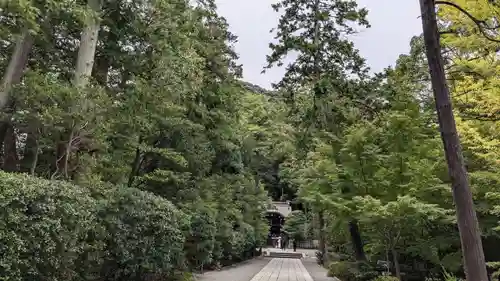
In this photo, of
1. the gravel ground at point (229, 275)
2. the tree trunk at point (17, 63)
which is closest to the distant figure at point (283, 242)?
the gravel ground at point (229, 275)

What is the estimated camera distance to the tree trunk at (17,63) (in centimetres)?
800

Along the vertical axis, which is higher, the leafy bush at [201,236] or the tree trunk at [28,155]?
the tree trunk at [28,155]

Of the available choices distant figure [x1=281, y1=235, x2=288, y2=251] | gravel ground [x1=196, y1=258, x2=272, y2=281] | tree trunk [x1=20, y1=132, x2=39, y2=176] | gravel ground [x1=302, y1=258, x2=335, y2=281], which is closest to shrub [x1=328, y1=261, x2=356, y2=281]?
gravel ground [x1=302, y1=258, x2=335, y2=281]

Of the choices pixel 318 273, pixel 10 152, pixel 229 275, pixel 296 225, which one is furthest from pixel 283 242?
pixel 10 152

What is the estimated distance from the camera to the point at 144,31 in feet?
36.6

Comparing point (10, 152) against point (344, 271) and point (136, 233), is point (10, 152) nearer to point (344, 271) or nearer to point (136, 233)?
point (136, 233)

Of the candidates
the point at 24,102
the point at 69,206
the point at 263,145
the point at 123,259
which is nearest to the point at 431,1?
the point at 69,206

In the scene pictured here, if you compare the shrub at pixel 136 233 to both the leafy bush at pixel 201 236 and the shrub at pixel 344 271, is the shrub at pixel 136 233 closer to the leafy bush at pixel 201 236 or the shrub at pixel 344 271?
the leafy bush at pixel 201 236

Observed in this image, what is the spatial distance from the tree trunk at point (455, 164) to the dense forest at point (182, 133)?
129cm

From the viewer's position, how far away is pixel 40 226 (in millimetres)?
5738

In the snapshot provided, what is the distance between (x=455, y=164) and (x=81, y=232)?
597cm

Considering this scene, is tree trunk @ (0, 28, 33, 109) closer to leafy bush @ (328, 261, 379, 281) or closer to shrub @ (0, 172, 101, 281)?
shrub @ (0, 172, 101, 281)

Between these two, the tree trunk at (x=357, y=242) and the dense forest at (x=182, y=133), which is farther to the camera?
the tree trunk at (x=357, y=242)

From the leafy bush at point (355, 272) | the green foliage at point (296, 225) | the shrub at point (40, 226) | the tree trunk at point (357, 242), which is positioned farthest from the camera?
the green foliage at point (296, 225)
